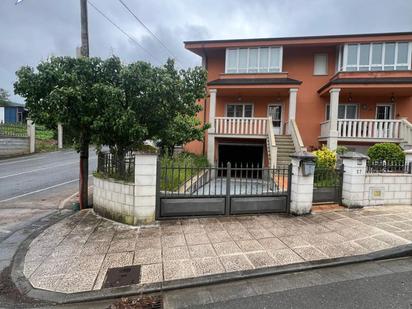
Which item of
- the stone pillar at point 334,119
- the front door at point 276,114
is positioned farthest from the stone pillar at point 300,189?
the front door at point 276,114

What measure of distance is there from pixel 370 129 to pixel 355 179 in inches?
314

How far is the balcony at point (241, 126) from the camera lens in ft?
46.8

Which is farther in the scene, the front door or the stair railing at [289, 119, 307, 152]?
the front door

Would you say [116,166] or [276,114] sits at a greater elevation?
[276,114]

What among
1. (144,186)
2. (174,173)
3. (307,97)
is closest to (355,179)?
(174,173)

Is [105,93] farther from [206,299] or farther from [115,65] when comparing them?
[206,299]

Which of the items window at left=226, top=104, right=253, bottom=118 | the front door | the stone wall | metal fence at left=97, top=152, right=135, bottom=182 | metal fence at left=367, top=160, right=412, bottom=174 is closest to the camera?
the stone wall

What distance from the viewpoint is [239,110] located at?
16625mm

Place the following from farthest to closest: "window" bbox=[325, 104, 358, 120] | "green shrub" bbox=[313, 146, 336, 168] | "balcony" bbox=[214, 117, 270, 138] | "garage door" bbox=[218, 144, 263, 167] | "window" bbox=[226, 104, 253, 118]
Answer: "window" bbox=[226, 104, 253, 118] → "garage door" bbox=[218, 144, 263, 167] → "window" bbox=[325, 104, 358, 120] → "balcony" bbox=[214, 117, 270, 138] → "green shrub" bbox=[313, 146, 336, 168]

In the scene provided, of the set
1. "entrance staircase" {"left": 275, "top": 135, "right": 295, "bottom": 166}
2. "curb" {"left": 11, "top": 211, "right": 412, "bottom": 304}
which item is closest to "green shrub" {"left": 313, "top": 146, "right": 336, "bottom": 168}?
"entrance staircase" {"left": 275, "top": 135, "right": 295, "bottom": 166}

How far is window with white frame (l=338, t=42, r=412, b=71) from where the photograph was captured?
14062mm

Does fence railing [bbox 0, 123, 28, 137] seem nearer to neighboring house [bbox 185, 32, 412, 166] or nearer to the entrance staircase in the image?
neighboring house [bbox 185, 32, 412, 166]

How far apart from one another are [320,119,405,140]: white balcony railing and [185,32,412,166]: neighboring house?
0.05m

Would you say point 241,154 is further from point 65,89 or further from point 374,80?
point 65,89
